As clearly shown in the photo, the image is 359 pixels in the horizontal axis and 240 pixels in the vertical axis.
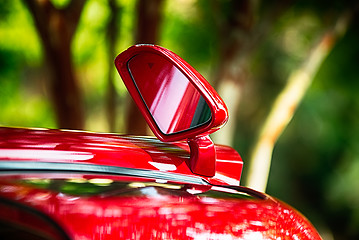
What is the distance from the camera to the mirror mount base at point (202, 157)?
129 cm

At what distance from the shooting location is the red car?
3.23 feet

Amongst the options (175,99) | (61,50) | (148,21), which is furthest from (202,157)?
(148,21)

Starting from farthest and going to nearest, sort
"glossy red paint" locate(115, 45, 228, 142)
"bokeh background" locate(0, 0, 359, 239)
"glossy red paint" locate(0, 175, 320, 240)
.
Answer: "bokeh background" locate(0, 0, 359, 239) → "glossy red paint" locate(115, 45, 228, 142) → "glossy red paint" locate(0, 175, 320, 240)

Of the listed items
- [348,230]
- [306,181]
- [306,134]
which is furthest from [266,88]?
[348,230]

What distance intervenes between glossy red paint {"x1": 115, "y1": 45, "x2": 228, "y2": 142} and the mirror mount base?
0.10 feet

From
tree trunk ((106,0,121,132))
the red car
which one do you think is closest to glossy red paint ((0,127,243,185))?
the red car

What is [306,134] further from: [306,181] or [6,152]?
[6,152]

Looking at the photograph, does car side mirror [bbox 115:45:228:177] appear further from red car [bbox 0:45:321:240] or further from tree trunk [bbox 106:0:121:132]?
tree trunk [bbox 106:0:121:132]

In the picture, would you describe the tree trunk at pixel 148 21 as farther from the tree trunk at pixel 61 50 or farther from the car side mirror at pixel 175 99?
the car side mirror at pixel 175 99

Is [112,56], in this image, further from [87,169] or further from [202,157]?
[87,169]

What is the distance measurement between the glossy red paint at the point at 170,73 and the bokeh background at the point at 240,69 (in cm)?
313

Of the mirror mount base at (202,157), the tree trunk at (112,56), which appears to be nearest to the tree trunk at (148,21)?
the tree trunk at (112,56)

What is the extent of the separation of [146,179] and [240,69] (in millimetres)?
3629

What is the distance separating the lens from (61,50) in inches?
177
